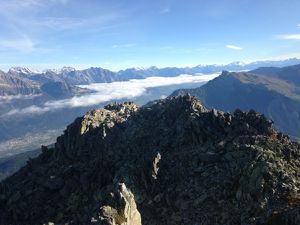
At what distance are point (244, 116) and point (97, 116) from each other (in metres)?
57.5

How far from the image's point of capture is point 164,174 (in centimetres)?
9212

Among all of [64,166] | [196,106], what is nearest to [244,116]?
[196,106]

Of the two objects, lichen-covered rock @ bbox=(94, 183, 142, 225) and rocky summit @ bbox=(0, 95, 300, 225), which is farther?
rocky summit @ bbox=(0, 95, 300, 225)

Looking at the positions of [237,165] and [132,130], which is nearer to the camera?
[237,165]

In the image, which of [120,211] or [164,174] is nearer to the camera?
[120,211]

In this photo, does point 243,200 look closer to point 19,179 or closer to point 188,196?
point 188,196

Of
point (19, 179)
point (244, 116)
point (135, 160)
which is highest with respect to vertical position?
point (244, 116)

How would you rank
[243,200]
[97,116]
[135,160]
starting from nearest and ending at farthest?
[243,200] < [135,160] < [97,116]

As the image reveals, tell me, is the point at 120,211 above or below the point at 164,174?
above

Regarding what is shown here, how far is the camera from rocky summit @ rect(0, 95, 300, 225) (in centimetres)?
7156

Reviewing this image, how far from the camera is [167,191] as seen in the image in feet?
281

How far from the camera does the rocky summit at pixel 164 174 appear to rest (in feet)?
235

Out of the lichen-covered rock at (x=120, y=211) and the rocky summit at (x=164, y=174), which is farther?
the rocky summit at (x=164, y=174)

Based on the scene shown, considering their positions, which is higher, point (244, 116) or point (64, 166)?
point (244, 116)
